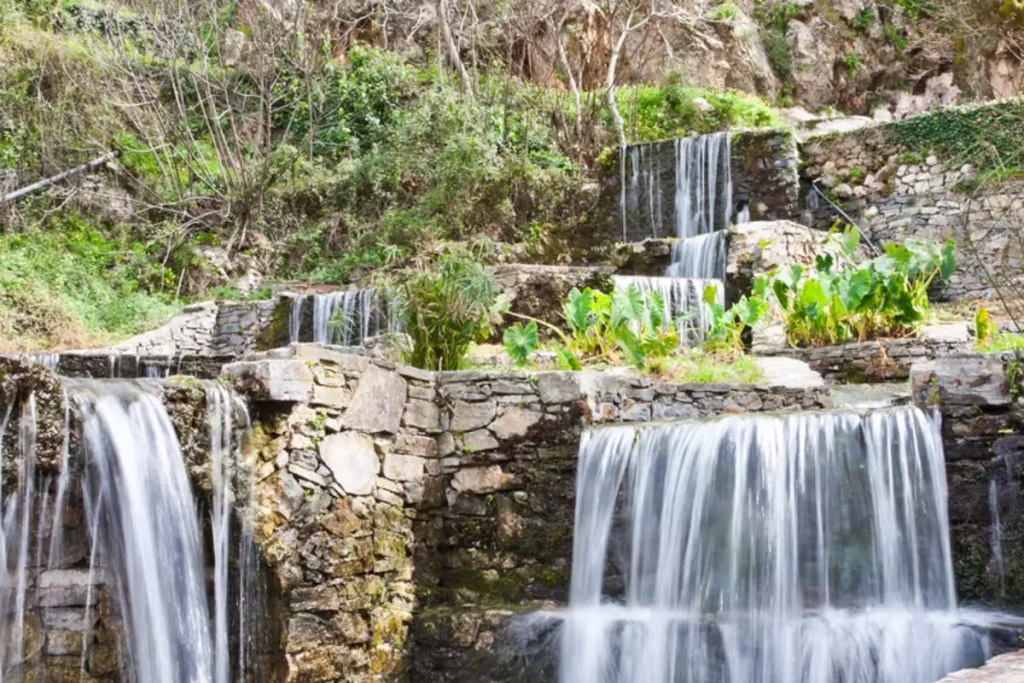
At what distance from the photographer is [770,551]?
218 inches

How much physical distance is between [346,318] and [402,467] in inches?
174

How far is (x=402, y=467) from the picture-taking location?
6.33 m

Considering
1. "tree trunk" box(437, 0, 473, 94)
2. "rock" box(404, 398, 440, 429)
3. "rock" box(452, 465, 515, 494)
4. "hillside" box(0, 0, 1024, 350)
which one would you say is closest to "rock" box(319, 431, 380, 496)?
"rock" box(404, 398, 440, 429)

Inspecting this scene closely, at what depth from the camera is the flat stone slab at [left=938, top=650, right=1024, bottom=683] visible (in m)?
2.81

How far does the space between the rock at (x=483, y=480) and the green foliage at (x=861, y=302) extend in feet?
12.1

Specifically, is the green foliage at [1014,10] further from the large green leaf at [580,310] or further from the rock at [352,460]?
the rock at [352,460]

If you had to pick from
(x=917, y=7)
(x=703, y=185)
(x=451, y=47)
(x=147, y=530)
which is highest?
(x=917, y=7)

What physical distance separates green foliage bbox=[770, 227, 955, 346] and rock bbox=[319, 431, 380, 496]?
14.7ft

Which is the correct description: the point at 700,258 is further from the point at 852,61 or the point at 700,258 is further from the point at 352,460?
the point at 852,61

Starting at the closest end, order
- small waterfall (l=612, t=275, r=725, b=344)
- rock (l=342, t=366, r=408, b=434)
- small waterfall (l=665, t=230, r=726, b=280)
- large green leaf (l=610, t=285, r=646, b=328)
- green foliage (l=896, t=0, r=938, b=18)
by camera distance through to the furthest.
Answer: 1. rock (l=342, t=366, r=408, b=434)
2. large green leaf (l=610, t=285, r=646, b=328)
3. small waterfall (l=612, t=275, r=725, b=344)
4. small waterfall (l=665, t=230, r=726, b=280)
5. green foliage (l=896, t=0, r=938, b=18)

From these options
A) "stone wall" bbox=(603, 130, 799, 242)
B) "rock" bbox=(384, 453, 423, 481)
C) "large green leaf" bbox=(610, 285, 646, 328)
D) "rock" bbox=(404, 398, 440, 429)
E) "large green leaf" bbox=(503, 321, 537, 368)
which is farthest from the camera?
"stone wall" bbox=(603, 130, 799, 242)

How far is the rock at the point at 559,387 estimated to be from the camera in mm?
6480

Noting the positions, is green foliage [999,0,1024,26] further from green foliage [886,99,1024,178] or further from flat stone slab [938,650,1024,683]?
flat stone slab [938,650,1024,683]

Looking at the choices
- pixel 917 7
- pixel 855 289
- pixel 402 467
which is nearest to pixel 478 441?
pixel 402 467
